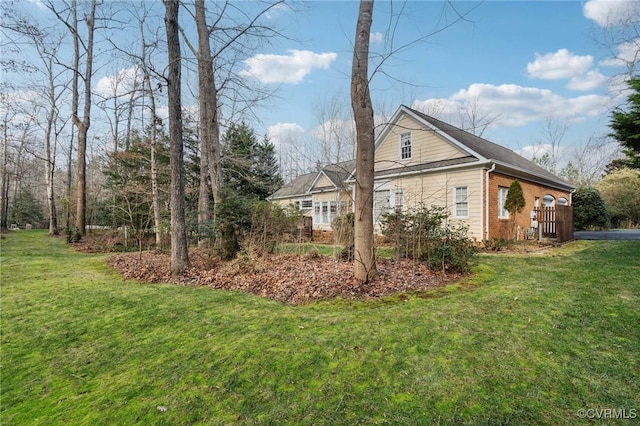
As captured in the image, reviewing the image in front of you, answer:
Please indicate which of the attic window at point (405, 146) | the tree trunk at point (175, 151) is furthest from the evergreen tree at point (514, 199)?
the tree trunk at point (175, 151)

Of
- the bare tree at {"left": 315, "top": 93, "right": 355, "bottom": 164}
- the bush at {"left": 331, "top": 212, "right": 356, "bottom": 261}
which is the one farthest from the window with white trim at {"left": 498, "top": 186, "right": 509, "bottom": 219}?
the bare tree at {"left": 315, "top": 93, "right": 355, "bottom": 164}

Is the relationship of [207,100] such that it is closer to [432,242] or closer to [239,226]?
[239,226]

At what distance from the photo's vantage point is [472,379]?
2.50m

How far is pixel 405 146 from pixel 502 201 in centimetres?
519

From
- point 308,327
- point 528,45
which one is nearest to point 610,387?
point 308,327

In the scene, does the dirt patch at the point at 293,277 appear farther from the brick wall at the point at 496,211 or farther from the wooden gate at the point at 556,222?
the wooden gate at the point at 556,222

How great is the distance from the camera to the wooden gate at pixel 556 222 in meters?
12.3

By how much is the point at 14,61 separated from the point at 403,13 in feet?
63.6

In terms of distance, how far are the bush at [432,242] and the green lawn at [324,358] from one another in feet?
4.44

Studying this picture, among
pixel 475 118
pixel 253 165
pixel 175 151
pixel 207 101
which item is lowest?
pixel 175 151

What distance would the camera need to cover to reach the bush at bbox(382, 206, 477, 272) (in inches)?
Result: 254

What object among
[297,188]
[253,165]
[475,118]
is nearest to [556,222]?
[253,165]

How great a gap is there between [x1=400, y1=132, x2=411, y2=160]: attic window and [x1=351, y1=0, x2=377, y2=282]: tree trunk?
10.00 meters

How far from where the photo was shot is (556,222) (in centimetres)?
1234
